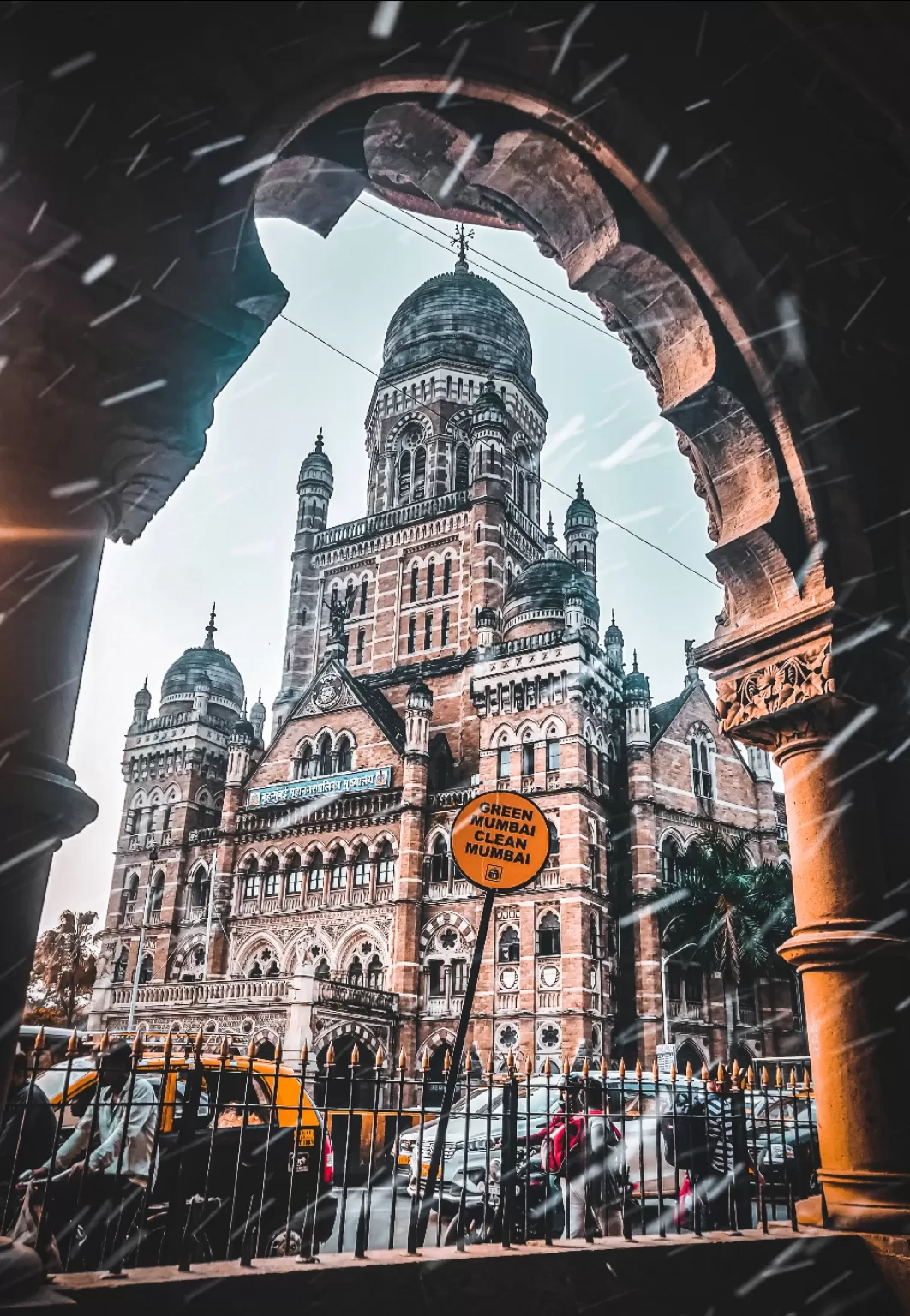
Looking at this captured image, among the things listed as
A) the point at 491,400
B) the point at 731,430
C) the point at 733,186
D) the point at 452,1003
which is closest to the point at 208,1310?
the point at 731,430

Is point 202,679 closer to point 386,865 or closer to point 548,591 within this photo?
point 386,865

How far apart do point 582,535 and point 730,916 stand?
2082 centimetres

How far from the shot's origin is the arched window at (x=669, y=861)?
111 ft

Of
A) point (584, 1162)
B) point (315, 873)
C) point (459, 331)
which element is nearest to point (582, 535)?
point (459, 331)

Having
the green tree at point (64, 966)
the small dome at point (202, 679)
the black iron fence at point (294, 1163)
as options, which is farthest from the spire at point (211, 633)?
the black iron fence at point (294, 1163)

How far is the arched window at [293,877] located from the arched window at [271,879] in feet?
1.39

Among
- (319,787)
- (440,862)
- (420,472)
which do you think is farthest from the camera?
(420,472)

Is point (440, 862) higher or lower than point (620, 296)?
higher

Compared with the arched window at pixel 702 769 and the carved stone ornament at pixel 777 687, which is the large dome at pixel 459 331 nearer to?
the arched window at pixel 702 769

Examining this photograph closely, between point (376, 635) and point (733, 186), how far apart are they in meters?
37.7

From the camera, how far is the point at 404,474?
154 feet

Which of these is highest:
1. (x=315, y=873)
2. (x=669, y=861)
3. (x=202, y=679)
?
(x=202, y=679)

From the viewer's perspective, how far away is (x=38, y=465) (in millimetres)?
2709

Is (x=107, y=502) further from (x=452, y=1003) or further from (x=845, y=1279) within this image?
(x=452, y=1003)
